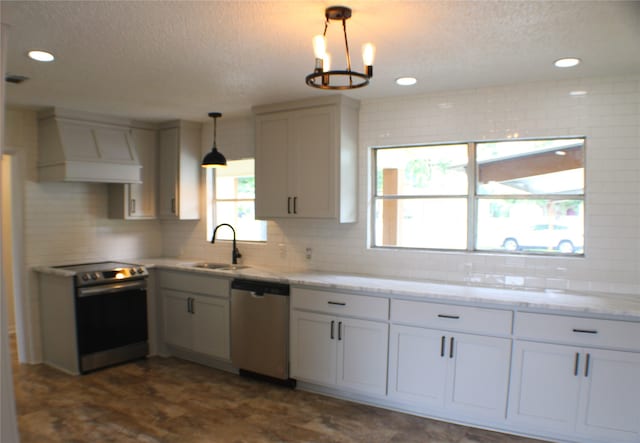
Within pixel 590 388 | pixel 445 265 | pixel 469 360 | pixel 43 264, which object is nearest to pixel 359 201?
pixel 445 265

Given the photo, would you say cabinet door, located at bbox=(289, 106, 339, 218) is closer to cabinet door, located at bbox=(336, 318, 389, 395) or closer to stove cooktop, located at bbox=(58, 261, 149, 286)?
cabinet door, located at bbox=(336, 318, 389, 395)

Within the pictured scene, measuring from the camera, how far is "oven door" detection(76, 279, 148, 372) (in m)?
4.15

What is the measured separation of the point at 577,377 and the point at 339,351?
162cm

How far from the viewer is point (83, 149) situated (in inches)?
175

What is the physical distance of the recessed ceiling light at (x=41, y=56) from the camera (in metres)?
2.79

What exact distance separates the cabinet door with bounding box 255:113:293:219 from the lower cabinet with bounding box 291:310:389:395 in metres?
1.04

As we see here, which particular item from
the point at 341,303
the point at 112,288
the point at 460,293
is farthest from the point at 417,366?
the point at 112,288

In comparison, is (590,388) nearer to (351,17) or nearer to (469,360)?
(469,360)

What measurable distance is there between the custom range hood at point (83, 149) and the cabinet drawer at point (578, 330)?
12.9ft

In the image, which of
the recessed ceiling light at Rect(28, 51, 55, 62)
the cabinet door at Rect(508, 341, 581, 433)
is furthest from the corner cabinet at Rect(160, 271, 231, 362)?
the cabinet door at Rect(508, 341, 581, 433)

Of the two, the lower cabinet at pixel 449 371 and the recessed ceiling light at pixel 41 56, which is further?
the lower cabinet at pixel 449 371

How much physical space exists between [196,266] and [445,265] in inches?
96.0

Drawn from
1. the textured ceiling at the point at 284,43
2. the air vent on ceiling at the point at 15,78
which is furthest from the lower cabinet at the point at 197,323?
the air vent on ceiling at the point at 15,78

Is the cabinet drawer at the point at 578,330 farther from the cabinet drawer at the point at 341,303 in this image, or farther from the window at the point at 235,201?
the window at the point at 235,201
